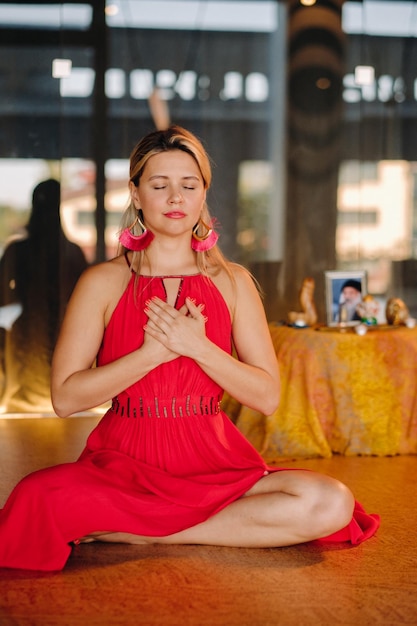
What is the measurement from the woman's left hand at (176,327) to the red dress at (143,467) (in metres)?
0.10

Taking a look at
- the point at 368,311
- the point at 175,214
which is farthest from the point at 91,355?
the point at 368,311

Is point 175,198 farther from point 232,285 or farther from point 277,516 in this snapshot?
point 277,516

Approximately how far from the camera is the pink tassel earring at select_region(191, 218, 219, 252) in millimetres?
2707

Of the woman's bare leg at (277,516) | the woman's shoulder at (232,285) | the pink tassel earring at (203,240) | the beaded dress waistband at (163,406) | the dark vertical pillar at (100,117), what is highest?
the dark vertical pillar at (100,117)

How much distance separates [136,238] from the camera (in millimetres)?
2656

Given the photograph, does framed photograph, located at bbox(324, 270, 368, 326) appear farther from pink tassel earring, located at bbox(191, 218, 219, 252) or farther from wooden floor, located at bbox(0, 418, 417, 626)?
pink tassel earring, located at bbox(191, 218, 219, 252)

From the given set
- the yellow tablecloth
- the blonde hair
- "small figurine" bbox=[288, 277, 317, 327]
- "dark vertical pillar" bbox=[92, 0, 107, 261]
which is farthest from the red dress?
"dark vertical pillar" bbox=[92, 0, 107, 261]

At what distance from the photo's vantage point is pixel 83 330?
8.43ft

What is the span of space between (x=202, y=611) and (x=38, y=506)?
20.7 inches

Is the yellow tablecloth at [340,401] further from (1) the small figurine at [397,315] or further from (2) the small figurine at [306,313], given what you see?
(1) the small figurine at [397,315]

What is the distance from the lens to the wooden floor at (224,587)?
2199 mm

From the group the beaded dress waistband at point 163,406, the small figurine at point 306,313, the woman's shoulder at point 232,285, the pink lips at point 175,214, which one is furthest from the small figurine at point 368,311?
the pink lips at point 175,214

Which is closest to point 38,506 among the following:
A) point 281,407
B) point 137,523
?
point 137,523

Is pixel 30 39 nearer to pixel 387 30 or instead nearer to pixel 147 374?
pixel 387 30
